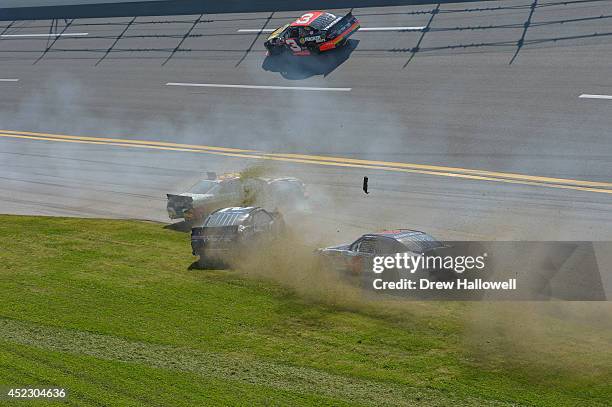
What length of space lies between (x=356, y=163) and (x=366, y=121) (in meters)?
3.38

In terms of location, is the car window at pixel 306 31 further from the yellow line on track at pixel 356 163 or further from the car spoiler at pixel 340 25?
the yellow line on track at pixel 356 163

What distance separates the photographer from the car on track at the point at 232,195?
23.5m

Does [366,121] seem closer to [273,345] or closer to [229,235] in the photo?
[229,235]

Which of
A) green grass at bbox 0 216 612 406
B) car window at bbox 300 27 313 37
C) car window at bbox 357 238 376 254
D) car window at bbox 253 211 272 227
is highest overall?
car window at bbox 300 27 313 37

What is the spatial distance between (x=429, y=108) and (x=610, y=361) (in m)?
17.6

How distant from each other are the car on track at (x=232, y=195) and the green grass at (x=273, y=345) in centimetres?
386

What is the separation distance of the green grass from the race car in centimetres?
1781

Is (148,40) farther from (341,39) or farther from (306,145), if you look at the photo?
(306,145)

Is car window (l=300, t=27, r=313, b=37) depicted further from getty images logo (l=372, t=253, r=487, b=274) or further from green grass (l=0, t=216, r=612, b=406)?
getty images logo (l=372, t=253, r=487, b=274)

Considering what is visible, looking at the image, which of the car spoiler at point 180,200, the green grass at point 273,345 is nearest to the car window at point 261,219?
the green grass at point 273,345

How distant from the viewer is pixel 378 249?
712 inches

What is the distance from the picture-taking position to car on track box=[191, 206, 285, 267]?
2014cm

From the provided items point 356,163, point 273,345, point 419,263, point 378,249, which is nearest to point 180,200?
point 356,163

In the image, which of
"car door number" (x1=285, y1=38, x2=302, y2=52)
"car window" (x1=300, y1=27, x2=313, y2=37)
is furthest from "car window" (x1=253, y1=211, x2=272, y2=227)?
"car door number" (x1=285, y1=38, x2=302, y2=52)
